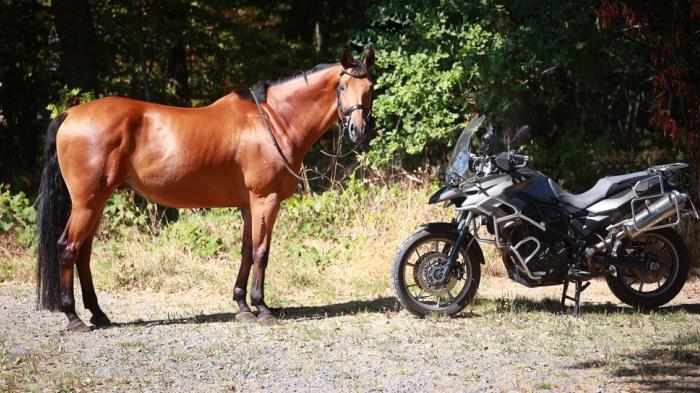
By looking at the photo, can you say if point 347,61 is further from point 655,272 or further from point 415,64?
point 415,64

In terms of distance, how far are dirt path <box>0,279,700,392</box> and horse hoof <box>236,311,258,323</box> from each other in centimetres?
12

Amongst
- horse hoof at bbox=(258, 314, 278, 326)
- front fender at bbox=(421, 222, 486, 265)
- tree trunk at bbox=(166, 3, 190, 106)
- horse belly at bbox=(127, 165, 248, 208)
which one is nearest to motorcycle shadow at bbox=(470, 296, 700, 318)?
front fender at bbox=(421, 222, 486, 265)

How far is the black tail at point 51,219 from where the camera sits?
7.15 m

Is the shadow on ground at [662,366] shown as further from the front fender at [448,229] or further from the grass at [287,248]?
the grass at [287,248]

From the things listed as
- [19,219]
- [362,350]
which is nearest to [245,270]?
[362,350]

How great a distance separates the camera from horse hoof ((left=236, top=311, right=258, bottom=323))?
24.3 ft

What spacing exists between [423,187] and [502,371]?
537 centimetres

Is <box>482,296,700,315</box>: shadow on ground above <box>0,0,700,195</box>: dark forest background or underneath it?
underneath

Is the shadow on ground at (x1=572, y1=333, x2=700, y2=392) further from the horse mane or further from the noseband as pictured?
the horse mane

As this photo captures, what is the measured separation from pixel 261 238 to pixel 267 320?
2.17ft

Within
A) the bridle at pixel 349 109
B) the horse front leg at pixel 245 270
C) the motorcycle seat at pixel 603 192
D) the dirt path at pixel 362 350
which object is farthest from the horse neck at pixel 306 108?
the motorcycle seat at pixel 603 192

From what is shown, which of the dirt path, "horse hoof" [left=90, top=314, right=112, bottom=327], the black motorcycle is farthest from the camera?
"horse hoof" [left=90, top=314, right=112, bottom=327]

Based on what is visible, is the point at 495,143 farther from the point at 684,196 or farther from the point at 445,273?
the point at 684,196

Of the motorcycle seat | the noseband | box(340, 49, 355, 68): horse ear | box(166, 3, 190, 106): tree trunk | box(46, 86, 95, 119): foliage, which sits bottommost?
the motorcycle seat
